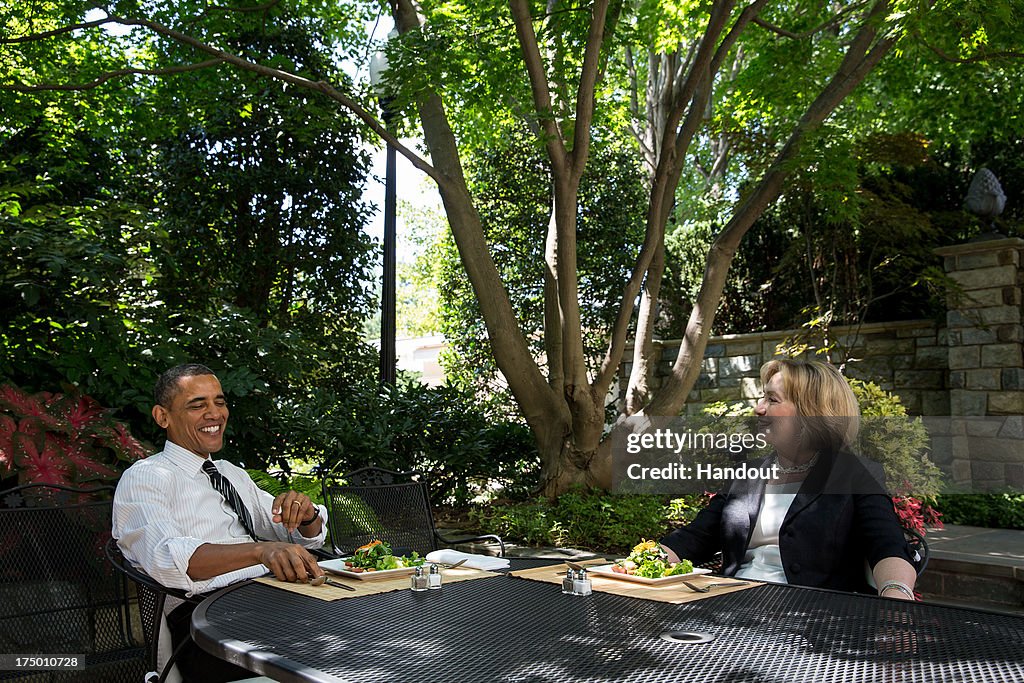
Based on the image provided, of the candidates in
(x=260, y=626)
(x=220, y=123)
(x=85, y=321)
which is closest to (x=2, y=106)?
(x=85, y=321)

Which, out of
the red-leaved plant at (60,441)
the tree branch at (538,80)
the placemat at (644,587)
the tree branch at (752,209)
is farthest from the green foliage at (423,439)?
the placemat at (644,587)

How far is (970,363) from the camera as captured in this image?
27.7 ft

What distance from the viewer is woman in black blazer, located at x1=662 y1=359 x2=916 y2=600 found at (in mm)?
2814

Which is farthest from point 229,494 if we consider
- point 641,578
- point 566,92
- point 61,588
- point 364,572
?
point 566,92

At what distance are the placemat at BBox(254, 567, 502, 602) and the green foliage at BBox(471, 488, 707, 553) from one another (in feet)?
11.1

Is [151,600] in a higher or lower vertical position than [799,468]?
lower

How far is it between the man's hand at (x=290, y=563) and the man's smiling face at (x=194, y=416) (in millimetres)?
584

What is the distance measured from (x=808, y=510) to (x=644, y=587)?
2.48ft

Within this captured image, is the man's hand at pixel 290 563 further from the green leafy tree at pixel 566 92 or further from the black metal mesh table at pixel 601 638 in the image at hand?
the green leafy tree at pixel 566 92

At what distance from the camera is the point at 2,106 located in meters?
6.72

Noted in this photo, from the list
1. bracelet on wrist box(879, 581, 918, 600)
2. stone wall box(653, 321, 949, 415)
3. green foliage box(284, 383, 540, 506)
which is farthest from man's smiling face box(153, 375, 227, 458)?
stone wall box(653, 321, 949, 415)

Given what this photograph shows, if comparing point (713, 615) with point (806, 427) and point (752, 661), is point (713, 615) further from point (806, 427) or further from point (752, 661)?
point (806, 427)

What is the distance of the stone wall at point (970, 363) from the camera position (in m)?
8.19

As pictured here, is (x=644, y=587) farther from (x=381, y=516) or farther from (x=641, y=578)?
(x=381, y=516)
